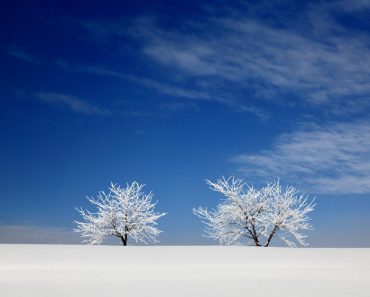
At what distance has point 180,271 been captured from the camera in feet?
42.4

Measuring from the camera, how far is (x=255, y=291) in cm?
1023

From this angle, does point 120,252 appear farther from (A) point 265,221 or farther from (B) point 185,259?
(A) point 265,221

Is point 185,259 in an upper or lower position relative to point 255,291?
upper

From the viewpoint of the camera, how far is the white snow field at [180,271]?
407 inches

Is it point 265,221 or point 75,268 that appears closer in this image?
point 75,268

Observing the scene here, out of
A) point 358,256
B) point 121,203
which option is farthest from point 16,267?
point 121,203

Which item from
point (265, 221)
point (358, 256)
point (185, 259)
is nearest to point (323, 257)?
point (358, 256)

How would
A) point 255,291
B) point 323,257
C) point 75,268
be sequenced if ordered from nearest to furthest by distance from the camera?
point 255,291 → point 75,268 → point 323,257

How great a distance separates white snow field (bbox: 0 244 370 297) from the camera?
10.3 m

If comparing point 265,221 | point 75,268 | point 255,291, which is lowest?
point 255,291

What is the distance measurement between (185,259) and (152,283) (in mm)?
3893

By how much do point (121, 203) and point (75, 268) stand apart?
1825 cm

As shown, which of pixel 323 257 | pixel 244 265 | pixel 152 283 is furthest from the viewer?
pixel 323 257

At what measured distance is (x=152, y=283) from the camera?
11.2 metres
